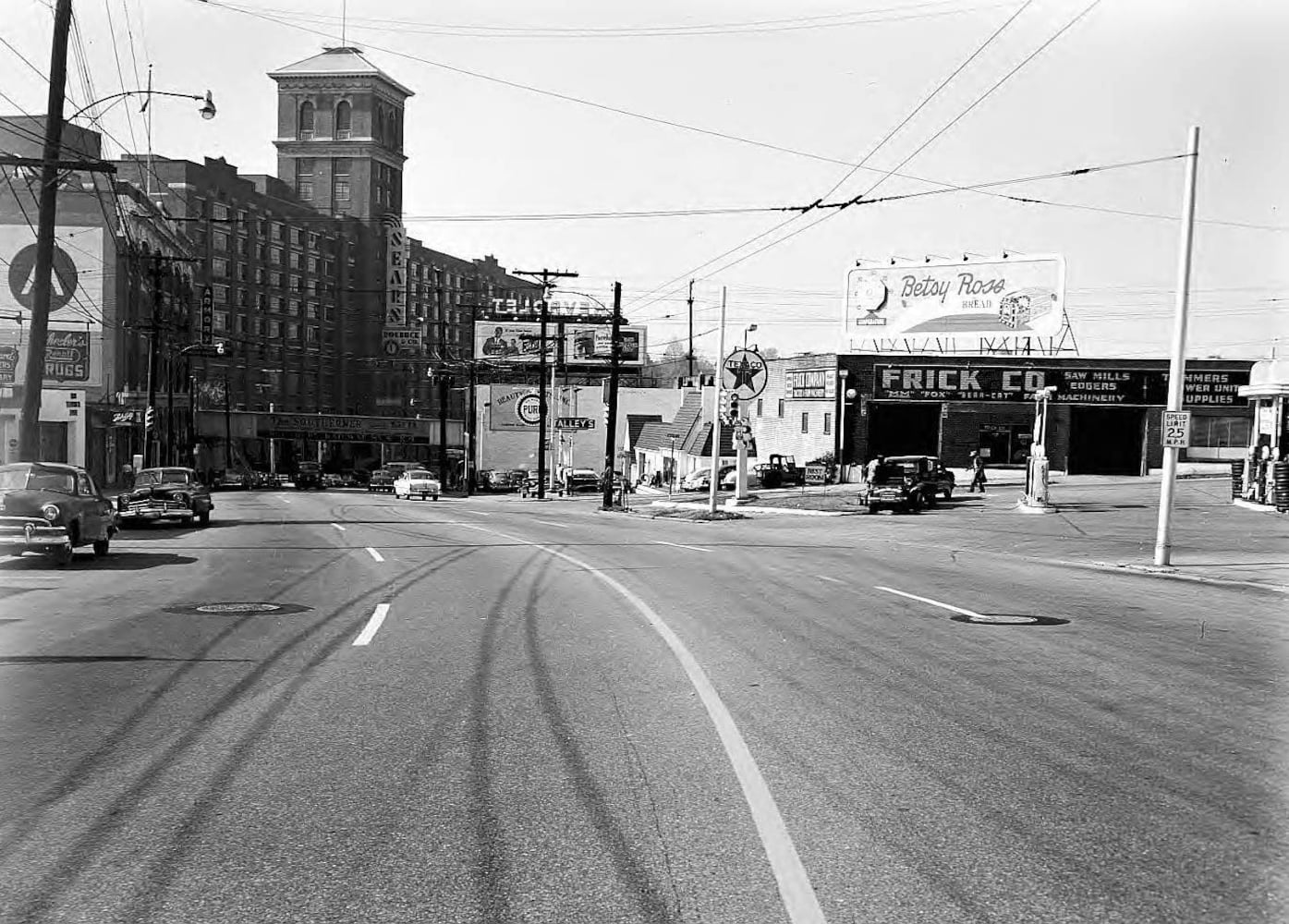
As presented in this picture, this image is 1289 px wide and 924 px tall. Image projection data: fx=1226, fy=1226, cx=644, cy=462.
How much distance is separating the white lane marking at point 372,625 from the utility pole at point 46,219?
Answer: 1299 centimetres

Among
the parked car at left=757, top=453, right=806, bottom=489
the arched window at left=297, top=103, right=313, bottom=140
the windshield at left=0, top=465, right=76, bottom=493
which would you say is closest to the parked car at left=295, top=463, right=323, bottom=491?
the parked car at left=757, top=453, right=806, bottom=489

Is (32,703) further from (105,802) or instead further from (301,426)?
(301,426)

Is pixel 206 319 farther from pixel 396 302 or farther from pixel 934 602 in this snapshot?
pixel 934 602

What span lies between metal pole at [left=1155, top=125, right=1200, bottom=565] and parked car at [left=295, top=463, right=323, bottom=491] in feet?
254

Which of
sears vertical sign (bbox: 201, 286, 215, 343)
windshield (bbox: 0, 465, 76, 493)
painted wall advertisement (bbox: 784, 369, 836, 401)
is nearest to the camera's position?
windshield (bbox: 0, 465, 76, 493)

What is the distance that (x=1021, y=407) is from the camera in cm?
5738

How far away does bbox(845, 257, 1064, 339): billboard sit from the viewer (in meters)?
60.2

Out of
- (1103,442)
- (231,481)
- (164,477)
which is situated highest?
(1103,442)

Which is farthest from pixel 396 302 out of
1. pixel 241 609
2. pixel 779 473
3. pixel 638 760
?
pixel 638 760

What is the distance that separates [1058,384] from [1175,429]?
1515 inches

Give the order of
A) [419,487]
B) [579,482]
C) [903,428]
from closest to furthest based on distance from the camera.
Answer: [903,428]
[419,487]
[579,482]

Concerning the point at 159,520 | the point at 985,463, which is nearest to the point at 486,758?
the point at 159,520

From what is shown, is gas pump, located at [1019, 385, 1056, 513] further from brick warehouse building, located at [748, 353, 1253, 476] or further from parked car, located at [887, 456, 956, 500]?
brick warehouse building, located at [748, 353, 1253, 476]

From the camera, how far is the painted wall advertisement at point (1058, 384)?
56.4 metres
